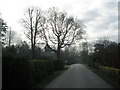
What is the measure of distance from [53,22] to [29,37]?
895cm

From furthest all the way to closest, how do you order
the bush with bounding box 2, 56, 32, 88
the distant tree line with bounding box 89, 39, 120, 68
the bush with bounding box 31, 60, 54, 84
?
the distant tree line with bounding box 89, 39, 120, 68 < the bush with bounding box 31, 60, 54, 84 < the bush with bounding box 2, 56, 32, 88

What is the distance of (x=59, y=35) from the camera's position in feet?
182

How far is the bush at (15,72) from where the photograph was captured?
43.9 feet

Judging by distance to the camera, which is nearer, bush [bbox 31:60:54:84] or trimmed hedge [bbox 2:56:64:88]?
trimmed hedge [bbox 2:56:64:88]

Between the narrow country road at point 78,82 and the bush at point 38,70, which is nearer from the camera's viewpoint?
the narrow country road at point 78,82

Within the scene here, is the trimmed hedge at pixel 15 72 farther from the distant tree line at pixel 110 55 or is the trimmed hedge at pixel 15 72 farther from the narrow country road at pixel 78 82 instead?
the distant tree line at pixel 110 55

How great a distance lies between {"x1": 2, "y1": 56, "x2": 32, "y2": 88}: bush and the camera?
527 inches

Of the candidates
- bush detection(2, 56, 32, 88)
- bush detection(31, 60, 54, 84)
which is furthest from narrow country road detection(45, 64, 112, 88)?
bush detection(2, 56, 32, 88)

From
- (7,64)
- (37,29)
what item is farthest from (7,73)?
(37,29)

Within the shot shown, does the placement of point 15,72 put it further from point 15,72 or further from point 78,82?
point 78,82

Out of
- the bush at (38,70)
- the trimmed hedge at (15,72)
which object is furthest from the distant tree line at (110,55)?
the trimmed hedge at (15,72)

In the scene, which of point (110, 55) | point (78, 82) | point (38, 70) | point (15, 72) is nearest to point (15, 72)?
point (15, 72)

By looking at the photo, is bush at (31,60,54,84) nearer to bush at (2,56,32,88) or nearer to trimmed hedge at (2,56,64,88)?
trimmed hedge at (2,56,64,88)

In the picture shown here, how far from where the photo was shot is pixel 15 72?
45.4ft
